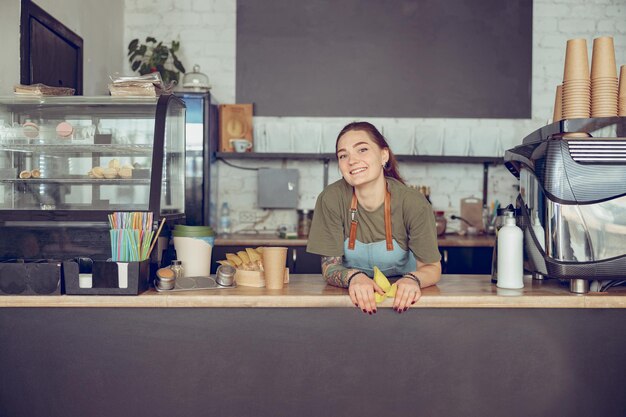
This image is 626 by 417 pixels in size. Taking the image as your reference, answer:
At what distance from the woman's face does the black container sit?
101cm

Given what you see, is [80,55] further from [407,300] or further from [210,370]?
[407,300]

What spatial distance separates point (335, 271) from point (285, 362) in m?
0.36

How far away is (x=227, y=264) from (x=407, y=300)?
66 cm

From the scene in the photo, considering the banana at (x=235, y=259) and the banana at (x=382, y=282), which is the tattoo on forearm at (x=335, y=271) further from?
the banana at (x=235, y=259)

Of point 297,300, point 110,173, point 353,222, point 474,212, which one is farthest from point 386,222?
point 474,212

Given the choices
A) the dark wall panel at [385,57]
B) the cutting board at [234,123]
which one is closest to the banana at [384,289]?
the cutting board at [234,123]

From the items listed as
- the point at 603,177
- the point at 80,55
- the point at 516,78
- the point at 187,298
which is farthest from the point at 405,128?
the point at 187,298

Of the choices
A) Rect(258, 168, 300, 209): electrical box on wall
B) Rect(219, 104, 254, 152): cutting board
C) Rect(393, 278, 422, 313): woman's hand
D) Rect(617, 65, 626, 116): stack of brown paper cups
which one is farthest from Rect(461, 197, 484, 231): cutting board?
Rect(393, 278, 422, 313): woman's hand

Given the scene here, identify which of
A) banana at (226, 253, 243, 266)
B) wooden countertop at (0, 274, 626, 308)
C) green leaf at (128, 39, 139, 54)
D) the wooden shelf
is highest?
green leaf at (128, 39, 139, 54)

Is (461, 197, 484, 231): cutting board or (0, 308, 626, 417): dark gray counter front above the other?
(461, 197, 484, 231): cutting board

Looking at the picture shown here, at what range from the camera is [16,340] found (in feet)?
6.28

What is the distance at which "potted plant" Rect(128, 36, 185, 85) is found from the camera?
14.3 ft

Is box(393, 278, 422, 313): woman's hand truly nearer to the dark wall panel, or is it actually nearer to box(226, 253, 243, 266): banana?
box(226, 253, 243, 266): banana

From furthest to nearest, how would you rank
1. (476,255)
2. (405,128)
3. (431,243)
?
(405,128)
(476,255)
(431,243)
